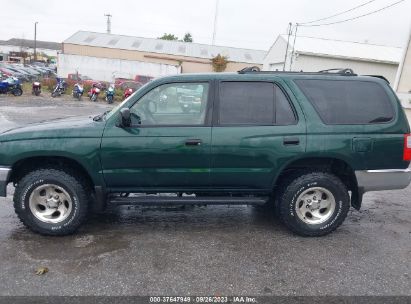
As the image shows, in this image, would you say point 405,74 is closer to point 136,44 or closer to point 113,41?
point 136,44

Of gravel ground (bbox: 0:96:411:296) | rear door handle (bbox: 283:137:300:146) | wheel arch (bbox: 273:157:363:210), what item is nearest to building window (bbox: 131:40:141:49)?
gravel ground (bbox: 0:96:411:296)

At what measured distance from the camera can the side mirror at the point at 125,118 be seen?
394cm

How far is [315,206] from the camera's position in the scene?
4430 mm

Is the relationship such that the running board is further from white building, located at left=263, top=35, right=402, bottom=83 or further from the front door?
white building, located at left=263, top=35, right=402, bottom=83

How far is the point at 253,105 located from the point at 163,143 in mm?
1083

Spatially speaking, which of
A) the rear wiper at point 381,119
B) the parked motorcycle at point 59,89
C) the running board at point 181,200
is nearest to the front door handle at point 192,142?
the running board at point 181,200

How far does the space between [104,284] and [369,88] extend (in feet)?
11.4

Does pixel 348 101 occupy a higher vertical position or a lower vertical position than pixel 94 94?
lower

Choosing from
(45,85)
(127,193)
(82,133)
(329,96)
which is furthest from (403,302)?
(45,85)

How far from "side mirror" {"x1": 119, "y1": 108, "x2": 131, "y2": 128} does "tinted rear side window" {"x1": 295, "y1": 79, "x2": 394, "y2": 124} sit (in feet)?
6.26

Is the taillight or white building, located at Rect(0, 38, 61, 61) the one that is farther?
white building, located at Rect(0, 38, 61, 61)

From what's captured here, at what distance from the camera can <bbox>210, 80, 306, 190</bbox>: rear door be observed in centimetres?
412

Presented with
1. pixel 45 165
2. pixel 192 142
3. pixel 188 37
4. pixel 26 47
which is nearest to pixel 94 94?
pixel 45 165

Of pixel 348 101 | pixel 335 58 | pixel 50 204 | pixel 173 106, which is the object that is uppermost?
pixel 335 58
